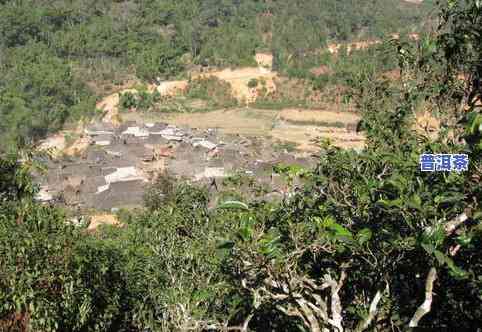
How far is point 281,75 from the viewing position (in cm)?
4766

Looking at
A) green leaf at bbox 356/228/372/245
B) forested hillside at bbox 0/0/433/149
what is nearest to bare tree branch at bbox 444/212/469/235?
green leaf at bbox 356/228/372/245

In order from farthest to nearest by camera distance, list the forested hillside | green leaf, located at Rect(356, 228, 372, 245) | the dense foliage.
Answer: the forested hillside → the dense foliage → green leaf, located at Rect(356, 228, 372, 245)

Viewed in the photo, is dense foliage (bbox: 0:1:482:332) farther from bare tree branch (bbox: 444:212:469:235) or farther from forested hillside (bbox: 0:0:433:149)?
forested hillside (bbox: 0:0:433:149)

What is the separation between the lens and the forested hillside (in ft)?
148

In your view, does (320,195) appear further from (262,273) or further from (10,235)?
(10,235)

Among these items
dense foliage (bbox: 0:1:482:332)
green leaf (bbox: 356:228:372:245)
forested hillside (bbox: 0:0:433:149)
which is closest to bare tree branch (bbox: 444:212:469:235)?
dense foliage (bbox: 0:1:482:332)

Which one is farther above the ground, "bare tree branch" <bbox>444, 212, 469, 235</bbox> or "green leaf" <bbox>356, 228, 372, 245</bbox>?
"bare tree branch" <bbox>444, 212, 469, 235</bbox>

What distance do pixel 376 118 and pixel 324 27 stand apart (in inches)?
2082

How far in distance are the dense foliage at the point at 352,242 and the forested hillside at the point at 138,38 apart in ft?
126

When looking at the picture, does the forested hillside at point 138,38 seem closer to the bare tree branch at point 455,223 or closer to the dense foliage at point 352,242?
the dense foliage at point 352,242

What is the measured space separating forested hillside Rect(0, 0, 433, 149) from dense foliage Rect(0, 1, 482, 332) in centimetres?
3835

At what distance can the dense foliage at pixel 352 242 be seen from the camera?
2.30 meters

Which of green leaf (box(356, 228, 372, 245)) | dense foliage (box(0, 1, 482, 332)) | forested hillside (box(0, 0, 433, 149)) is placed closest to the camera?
green leaf (box(356, 228, 372, 245))

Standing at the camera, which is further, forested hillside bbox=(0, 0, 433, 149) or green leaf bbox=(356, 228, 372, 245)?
forested hillside bbox=(0, 0, 433, 149)
